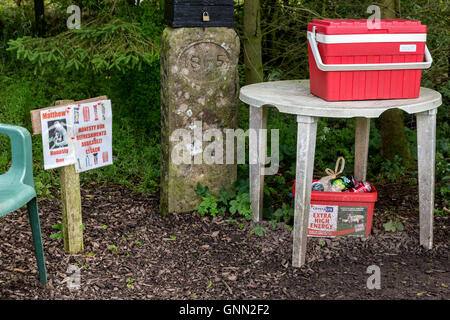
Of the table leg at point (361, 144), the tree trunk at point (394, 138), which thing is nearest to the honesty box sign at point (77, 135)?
the table leg at point (361, 144)

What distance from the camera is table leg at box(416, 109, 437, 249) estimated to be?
3.42 meters

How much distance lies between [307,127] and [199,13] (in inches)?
47.7

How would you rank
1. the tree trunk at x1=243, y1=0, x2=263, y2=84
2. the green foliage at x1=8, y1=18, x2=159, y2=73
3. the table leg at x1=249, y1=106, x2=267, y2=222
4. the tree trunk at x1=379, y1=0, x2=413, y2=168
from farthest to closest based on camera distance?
1. the tree trunk at x1=243, y1=0, x2=263, y2=84
2. the tree trunk at x1=379, y1=0, x2=413, y2=168
3. the green foliage at x1=8, y1=18, x2=159, y2=73
4. the table leg at x1=249, y1=106, x2=267, y2=222

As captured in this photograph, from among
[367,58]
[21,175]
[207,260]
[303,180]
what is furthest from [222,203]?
[21,175]

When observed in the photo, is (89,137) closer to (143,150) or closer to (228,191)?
A: (228,191)

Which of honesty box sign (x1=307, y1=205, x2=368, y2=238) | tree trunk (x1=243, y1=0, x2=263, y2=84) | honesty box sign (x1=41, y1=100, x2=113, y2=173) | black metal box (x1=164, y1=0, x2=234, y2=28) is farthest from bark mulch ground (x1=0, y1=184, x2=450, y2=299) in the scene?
tree trunk (x1=243, y1=0, x2=263, y2=84)

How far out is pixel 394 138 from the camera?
5.08m

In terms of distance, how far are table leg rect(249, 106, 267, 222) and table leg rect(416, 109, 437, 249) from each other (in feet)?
3.30

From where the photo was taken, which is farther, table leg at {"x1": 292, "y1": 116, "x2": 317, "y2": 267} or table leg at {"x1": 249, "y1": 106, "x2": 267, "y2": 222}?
table leg at {"x1": 249, "y1": 106, "x2": 267, "y2": 222}

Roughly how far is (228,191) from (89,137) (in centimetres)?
123

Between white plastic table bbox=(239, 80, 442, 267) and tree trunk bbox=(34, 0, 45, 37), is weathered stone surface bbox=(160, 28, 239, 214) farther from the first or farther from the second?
tree trunk bbox=(34, 0, 45, 37)

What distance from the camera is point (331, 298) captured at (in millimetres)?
3121

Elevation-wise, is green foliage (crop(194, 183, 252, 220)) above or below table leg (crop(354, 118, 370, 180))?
below

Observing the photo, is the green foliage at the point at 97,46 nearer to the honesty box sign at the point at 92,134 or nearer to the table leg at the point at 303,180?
the honesty box sign at the point at 92,134
